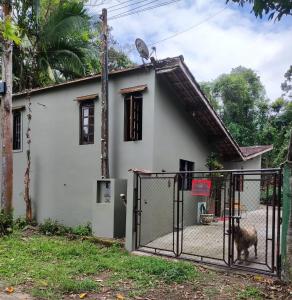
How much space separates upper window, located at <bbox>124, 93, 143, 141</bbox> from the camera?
11.8 metres

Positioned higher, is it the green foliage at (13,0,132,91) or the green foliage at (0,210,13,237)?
the green foliage at (13,0,132,91)

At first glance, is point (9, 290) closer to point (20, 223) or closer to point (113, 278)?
point (113, 278)

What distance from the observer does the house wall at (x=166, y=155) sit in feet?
34.5

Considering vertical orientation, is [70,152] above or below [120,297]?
above

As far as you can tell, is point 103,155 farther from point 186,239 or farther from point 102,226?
point 186,239

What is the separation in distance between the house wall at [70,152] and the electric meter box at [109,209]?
0.27 m

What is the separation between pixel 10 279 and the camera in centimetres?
704

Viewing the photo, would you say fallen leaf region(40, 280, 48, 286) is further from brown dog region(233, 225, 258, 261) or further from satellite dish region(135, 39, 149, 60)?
satellite dish region(135, 39, 149, 60)

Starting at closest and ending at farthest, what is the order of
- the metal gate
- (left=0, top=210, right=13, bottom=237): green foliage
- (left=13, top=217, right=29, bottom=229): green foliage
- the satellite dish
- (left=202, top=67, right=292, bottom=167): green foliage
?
the metal gate, the satellite dish, (left=0, top=210, right=13, bottom=237): green foliage, (left=13, top=217, right=29, bottom=229): green foliage, (left=202, top=67, right=292, bottom=167): green foliage

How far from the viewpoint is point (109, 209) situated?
35.6 feet

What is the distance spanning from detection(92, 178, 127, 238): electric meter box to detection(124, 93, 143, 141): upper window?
1.44m

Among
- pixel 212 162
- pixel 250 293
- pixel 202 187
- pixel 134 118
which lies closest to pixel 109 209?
pixel 134 118

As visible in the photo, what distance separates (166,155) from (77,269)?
5275 millimetres

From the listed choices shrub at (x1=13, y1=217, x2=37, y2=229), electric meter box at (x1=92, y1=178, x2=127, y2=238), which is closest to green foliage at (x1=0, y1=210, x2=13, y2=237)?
shrub at (x1=13, y1=217, x2=37, y2=229)
